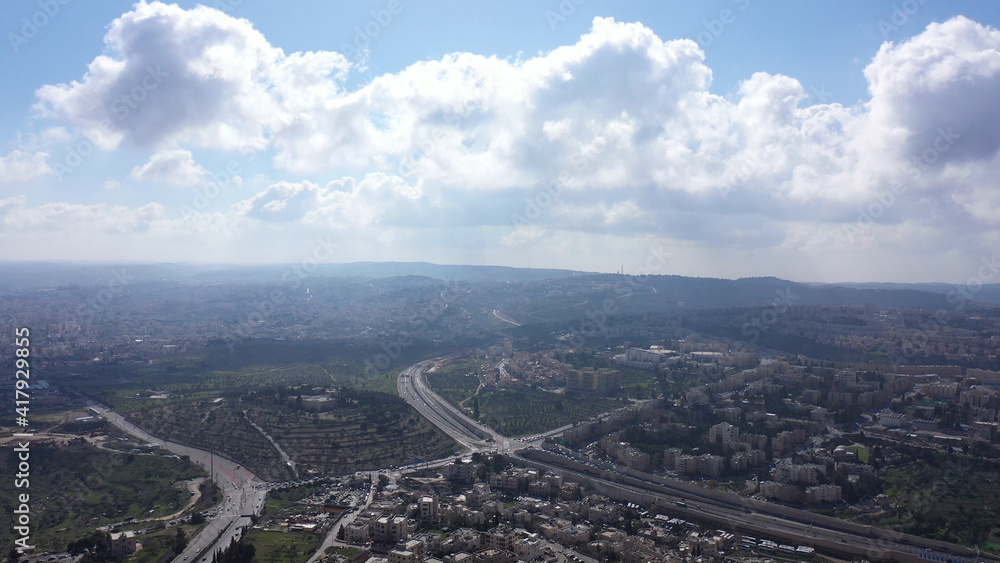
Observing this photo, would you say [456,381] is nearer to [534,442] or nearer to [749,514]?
[534,442]

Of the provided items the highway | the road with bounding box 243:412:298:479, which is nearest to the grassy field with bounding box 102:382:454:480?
the road with bounding box 243:412:298:479

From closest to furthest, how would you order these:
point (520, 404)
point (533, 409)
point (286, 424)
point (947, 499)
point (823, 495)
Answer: point (947, 499) → point (823, 495) → point (286, 424) → point (533, 409) → point (520, 404)

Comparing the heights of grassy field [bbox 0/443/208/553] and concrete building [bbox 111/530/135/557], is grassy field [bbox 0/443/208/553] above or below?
below

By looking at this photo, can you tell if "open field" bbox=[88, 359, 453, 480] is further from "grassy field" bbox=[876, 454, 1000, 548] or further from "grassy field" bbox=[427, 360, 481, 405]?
"grassy field" bbox=[876, 454, 1000, 548]

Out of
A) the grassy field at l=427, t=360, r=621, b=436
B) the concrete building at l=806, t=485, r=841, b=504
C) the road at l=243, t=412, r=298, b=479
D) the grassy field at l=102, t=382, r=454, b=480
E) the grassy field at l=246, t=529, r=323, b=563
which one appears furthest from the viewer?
the grassy field at l=427, t=360, r=621, b=436

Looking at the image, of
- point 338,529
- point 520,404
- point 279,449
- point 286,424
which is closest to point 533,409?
point 520,404

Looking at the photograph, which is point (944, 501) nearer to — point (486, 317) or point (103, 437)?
point (103, 437)

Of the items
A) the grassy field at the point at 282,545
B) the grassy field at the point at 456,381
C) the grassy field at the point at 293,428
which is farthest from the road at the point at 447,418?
the grassy field at the point at 282,545
